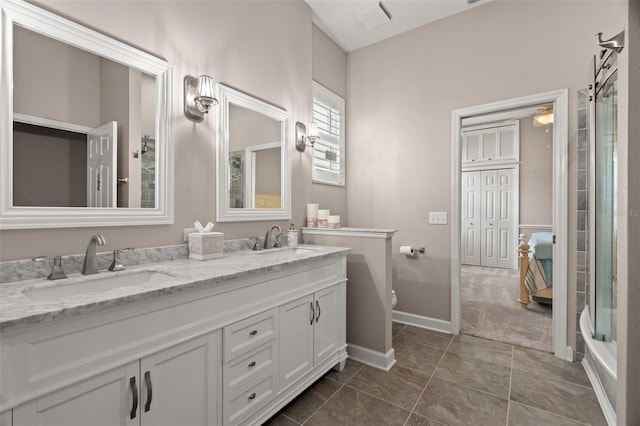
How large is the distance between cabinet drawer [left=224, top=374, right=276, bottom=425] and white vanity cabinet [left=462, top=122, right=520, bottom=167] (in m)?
5.99

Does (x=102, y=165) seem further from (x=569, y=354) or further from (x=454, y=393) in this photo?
(x=569, y=354)

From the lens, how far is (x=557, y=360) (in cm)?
240

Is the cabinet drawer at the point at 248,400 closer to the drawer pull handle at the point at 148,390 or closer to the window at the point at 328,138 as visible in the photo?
the drawer pull handle at the point at 148,390

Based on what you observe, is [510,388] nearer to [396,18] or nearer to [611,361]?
[611,361]

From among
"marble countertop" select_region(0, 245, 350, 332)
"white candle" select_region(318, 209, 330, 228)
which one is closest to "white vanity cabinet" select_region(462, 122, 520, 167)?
"white candle" select_region(318, 209, 330, 228)

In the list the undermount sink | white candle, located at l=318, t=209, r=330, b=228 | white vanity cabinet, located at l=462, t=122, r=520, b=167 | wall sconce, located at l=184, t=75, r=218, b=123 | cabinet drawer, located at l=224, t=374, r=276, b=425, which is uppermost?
white vanity cabinet, located at l=462, t=122, r=520, b=167

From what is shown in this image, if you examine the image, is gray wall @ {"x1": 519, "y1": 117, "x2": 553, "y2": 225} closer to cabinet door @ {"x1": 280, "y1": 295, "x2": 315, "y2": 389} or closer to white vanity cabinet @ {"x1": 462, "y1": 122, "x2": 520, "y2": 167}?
white vanity cabinet @ {"x1": 462, "y1": 122, "x2": 520, "y2": 167}

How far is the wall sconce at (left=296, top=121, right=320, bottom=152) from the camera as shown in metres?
2.77

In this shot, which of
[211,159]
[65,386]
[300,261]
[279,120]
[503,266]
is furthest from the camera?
[503,266]

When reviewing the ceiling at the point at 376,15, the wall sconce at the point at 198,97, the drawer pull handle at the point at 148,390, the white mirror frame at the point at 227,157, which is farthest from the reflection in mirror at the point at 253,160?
the ceiling at the point at 376,15

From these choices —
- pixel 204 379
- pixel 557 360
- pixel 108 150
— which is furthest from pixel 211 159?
pixel 557 360

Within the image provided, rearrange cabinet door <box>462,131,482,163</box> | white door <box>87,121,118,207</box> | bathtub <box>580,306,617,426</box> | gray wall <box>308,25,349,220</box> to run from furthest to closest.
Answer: cabinet door <box>462,131,482,163</box> < gray wall <box>308,25,349,220</box> < bathtub <box>580,306,617,426</box> < white door <box>87,121,118,207</box>

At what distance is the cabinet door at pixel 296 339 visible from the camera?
68.2 inches

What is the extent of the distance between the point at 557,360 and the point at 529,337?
40cm
